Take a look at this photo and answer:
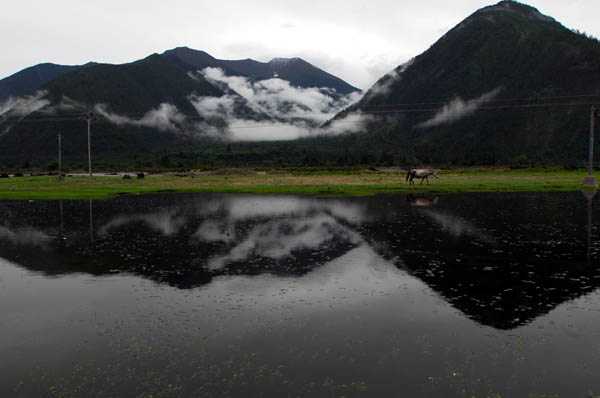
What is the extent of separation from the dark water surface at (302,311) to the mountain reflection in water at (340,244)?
114 millimetres

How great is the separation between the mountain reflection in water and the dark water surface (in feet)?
0.37

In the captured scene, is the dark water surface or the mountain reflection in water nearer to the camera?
the dark water surface

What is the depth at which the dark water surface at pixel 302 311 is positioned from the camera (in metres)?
8.34

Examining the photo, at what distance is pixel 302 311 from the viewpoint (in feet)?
39.2

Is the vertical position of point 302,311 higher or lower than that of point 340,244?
lower

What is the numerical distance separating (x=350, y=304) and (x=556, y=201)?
108 feet

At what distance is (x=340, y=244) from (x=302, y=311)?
9102 millimetres

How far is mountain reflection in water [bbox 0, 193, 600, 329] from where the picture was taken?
14375 mm

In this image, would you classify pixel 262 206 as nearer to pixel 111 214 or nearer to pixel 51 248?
pixel 111 214

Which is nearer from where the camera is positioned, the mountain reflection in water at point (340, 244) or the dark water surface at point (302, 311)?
the dark water surface at point (302, 311)

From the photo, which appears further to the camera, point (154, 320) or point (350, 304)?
point (350, 304)

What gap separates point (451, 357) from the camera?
360 inches

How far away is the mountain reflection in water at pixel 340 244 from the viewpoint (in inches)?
566

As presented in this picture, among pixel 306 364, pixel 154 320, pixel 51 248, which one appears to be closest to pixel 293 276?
pixel 154 320
